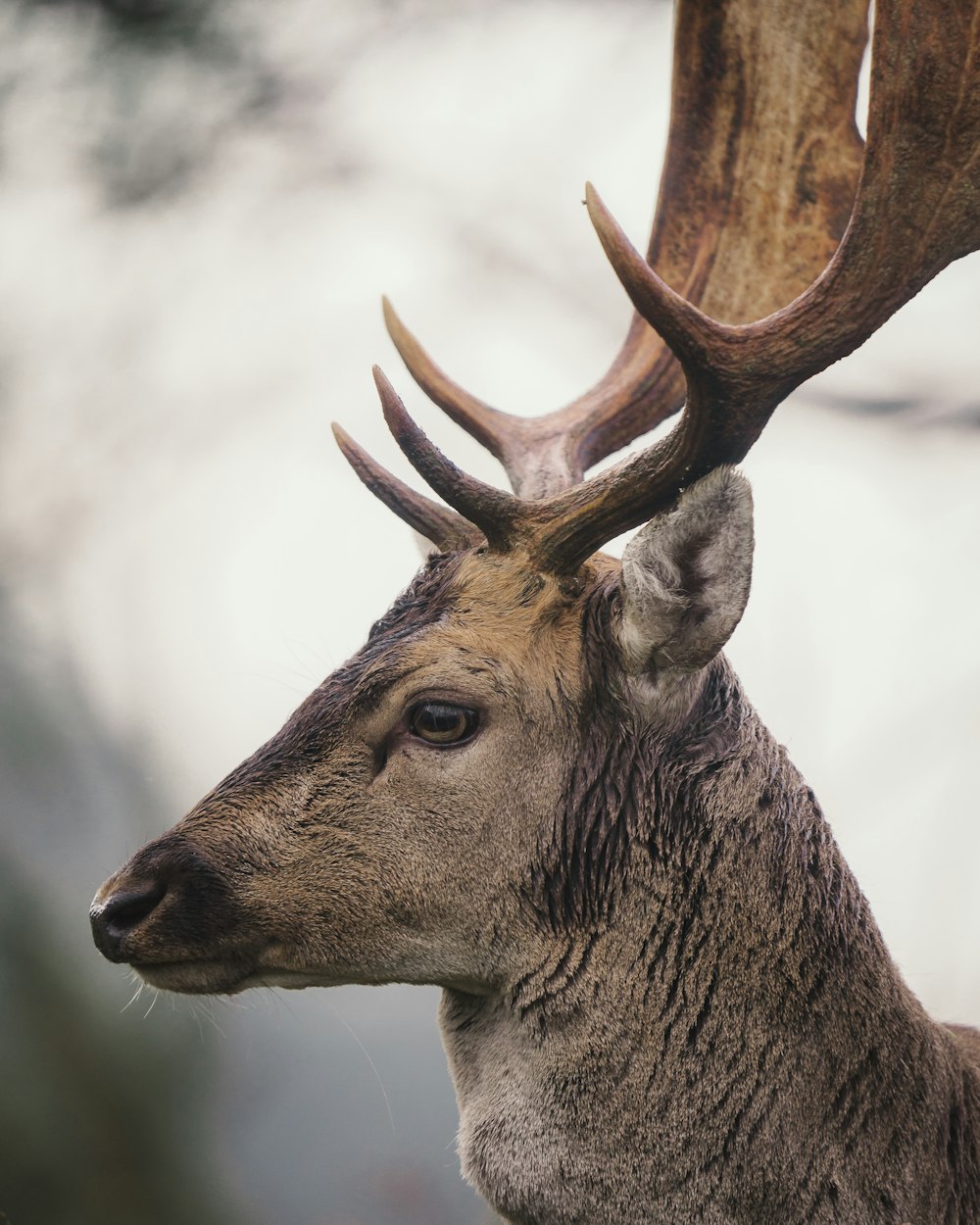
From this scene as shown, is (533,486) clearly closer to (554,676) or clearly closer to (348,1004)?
(554,676)

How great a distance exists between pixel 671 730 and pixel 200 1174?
9.86 ft

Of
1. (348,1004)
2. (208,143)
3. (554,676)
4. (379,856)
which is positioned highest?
(208,143)

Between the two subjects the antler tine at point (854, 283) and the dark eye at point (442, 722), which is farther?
the dark eye at point (442, 722)

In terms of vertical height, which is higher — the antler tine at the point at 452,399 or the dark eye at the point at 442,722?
the antler tine at the point at 452,399

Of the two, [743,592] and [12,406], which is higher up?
[12,406]

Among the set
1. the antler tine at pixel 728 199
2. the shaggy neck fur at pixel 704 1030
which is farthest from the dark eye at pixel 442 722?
the antler tine at pixel 728 199

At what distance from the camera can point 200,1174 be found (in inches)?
172

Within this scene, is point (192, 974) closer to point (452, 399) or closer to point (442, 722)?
point (442, 722)

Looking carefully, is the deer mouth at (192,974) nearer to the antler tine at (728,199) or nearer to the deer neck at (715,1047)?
the deer neck at (715,1047)

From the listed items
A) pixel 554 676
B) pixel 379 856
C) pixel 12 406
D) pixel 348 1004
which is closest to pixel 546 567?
pixel 554 676

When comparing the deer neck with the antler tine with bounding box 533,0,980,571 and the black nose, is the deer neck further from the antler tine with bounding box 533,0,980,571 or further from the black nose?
the black nose

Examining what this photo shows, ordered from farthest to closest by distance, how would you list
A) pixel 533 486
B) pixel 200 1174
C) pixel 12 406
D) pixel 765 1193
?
pixel 12 406 → pixel 200 1174 → pixel 533 486 → pixel 765 1193

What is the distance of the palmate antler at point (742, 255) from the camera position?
2219mm

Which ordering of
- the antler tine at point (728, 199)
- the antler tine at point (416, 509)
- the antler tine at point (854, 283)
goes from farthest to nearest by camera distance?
1. the antler tine at point (728, 199)
2. the antler tine at point (416, 509)
3. the antler tine at point (854, 283)
